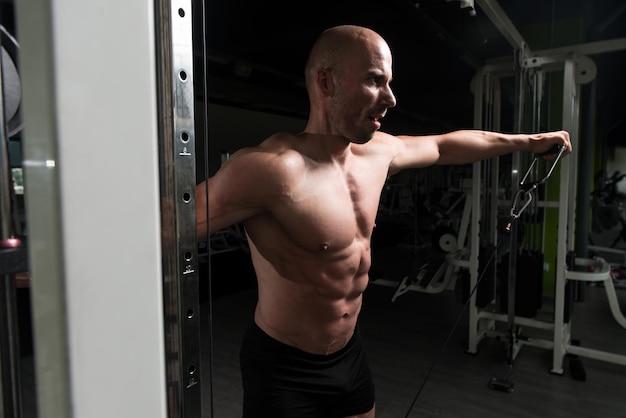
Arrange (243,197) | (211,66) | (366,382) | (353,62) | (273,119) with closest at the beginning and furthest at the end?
(243,197) → (353,62) → (366,382) → (211,66) → (273,119)

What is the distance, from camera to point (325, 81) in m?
1.18

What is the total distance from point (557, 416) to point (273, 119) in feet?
20.8

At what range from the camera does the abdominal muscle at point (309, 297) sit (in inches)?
45.9

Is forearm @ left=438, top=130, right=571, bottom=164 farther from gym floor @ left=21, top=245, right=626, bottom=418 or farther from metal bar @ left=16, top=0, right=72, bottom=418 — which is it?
metal bar @ left=16, top=0, right=72, bottom=418

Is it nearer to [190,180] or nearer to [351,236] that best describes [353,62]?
[351,236]

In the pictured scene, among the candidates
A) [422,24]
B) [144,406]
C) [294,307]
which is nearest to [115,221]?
[144,406]

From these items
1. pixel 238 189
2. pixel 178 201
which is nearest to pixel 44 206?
pixel 178 201

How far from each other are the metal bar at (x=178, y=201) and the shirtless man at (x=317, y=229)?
1.57 feet

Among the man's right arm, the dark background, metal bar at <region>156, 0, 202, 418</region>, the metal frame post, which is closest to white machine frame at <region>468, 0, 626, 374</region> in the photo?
the dark background

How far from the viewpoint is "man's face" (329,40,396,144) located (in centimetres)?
113

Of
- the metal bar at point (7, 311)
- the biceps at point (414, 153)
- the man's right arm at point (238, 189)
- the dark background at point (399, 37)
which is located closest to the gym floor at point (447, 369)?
the biceps at point (414, 153)

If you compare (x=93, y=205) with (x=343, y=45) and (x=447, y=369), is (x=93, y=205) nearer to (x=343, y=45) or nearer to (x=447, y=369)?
(x=343, y=45)

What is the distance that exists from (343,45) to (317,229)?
0.49m

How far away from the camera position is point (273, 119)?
771cm
